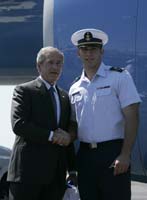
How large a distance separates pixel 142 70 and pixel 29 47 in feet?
4.14

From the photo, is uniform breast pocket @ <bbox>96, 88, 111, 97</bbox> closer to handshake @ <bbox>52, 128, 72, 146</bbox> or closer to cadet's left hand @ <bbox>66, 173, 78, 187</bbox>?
handshake @ <bbox>52, 128, 72, 146</bbox>

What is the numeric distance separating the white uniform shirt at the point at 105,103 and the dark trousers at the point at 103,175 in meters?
0.07

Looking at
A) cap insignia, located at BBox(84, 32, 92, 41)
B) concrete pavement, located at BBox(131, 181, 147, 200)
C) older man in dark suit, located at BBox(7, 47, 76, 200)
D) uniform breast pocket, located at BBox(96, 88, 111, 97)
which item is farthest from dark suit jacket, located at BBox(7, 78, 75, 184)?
concrete pavement, located at BBox(131, 181, 147, 200)

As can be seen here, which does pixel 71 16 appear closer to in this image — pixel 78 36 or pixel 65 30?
pixel 65 30

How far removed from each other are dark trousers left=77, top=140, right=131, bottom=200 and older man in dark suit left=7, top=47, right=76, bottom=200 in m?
0.17

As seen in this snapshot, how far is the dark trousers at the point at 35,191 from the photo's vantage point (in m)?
4.22

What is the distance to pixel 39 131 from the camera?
412 cm

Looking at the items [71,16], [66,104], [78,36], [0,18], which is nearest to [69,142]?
[66,104]

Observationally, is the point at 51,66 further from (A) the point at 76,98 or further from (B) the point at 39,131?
(B) the point at 39,131

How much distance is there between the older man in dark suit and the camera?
4156 millimetres

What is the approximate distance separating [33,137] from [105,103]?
47 cm

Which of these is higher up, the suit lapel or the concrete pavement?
the suit lapel

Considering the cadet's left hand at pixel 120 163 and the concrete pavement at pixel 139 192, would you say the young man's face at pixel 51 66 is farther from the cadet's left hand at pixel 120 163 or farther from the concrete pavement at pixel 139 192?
the concrete pavement at pixel 139 192

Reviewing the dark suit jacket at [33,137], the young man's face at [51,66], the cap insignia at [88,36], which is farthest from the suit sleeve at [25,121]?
the cap insignia at [88,36]
